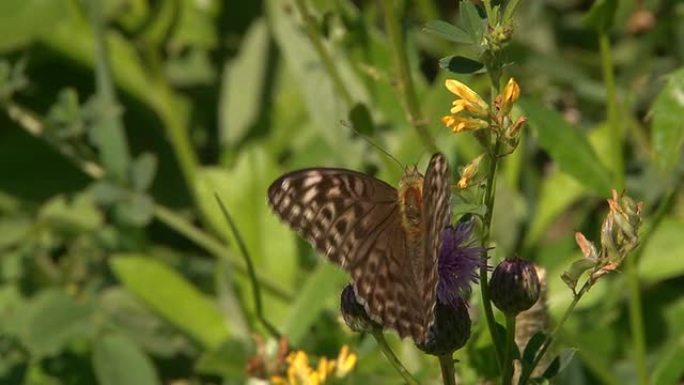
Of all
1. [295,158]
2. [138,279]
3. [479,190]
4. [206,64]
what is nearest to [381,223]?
[479,190]

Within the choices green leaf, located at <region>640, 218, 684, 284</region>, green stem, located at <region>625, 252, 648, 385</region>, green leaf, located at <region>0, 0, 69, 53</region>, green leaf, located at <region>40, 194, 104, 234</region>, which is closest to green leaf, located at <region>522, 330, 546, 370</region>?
green stem, located at <region>625, 252, 648, 385</region>

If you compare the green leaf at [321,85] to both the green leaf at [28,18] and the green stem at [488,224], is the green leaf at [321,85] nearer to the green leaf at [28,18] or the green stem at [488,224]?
the green leaf at [28,18]

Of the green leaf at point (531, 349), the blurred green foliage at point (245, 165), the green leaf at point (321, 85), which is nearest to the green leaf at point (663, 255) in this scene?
the blurred green foliage at point (245, 165)

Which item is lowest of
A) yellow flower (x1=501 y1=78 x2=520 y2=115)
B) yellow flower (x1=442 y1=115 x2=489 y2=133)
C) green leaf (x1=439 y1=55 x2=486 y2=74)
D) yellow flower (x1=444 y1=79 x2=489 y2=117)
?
yellow flower (x1=442 y1=115 x2=489 y2=133)

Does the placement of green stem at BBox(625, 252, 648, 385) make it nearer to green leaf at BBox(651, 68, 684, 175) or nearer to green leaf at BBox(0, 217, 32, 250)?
green leaf at BBox(651, 68, 684, 175)

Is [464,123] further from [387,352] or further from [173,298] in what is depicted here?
[173,298]

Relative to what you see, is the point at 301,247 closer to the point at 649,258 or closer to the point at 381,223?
the point at 649,258
